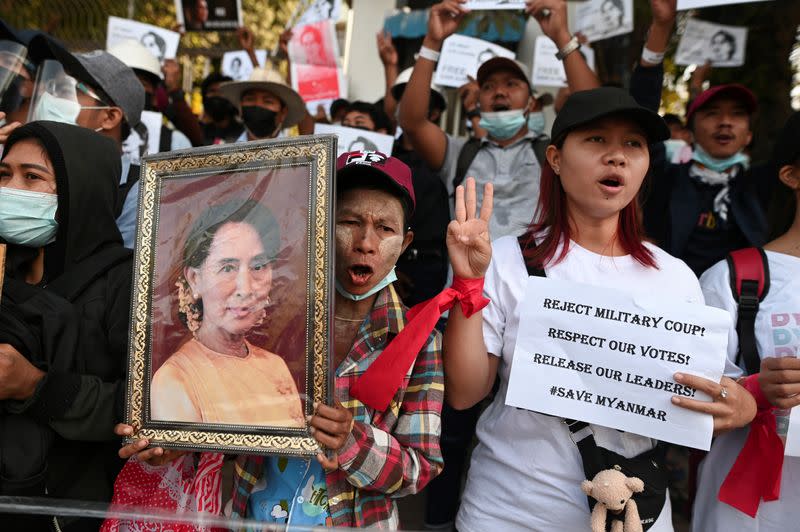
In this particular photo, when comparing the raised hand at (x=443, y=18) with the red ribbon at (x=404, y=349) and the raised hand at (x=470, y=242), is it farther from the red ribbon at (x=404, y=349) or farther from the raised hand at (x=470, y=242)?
the red ribbon at (x=404, y=349)

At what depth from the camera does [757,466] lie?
229 centimetres

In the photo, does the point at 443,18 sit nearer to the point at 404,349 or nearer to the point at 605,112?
the point at 605,112

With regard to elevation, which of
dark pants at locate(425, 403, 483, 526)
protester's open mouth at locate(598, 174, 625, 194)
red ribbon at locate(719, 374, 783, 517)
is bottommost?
dark pants at locate(425, 403, 483, 526)

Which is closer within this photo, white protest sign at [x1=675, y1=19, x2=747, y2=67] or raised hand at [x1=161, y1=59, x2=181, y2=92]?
white protest sign at [x1=675, y1=19, x2=747, y2=67]

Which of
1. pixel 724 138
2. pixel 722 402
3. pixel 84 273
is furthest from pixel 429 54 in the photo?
pixel 722 402

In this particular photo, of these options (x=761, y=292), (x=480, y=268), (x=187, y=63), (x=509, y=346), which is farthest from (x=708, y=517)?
(x=187, y=63)

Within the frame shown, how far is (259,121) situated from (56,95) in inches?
74.4

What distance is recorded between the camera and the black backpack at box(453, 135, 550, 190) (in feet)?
12.5

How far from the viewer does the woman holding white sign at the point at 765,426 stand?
2201 mm

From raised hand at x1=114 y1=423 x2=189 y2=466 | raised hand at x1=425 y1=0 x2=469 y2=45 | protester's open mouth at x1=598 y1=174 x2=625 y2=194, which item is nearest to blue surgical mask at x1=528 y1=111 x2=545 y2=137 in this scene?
raised hand at x1=425 y1=0 x2=469 y2=45

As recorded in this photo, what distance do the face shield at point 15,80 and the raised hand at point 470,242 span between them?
218 centimetres

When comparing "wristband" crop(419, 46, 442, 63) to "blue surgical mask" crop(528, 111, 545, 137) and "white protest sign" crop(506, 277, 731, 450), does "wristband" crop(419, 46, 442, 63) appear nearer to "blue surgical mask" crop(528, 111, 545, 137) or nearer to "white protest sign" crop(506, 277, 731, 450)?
"blue surgical mask" crop(528, 111, 545, 137)

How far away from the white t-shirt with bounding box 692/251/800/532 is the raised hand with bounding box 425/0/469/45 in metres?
1.93

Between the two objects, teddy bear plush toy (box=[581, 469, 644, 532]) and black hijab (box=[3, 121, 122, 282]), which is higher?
black hijab (box=[3, 121, 122, 282])
